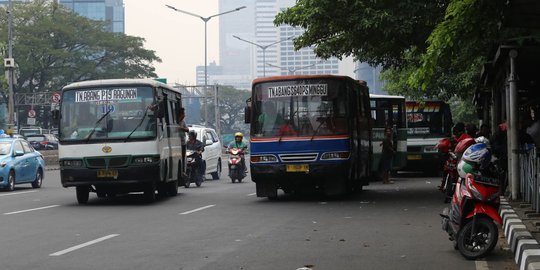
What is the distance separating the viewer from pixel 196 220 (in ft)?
46.7

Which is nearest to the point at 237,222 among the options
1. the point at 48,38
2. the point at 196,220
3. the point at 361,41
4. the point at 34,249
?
the point at 196,220

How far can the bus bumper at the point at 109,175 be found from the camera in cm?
1720

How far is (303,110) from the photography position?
18.0 meters

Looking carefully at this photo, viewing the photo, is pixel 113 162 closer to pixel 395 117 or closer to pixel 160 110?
pixel 160 110

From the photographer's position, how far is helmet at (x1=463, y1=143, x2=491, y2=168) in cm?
986

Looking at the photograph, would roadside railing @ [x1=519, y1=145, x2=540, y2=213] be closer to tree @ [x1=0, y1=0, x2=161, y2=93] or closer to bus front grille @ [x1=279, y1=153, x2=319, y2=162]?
bus front grille @ [x1=279, y1=153, x2=319, y2=162]

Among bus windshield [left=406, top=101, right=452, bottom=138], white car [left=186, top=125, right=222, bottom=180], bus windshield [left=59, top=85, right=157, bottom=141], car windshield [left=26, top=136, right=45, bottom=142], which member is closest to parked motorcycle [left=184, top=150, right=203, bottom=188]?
white car [left=186, top=125, right=222, bottom=180]

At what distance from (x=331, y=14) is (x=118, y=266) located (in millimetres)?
9941

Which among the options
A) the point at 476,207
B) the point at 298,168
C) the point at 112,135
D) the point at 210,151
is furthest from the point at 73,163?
the point at 210,151

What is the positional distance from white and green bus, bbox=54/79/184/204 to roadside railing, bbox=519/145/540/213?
7.19 meters

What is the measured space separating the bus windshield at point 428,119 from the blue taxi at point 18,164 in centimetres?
1314

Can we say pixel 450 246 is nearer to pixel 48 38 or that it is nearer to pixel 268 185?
pixel 268 185

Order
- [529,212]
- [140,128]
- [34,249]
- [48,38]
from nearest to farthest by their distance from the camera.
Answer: [34,249] → [529,212] → [140,128] → [48,38]

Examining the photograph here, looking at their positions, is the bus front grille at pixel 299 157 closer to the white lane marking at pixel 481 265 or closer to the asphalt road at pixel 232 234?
the asphalt road at pixel 232 234
